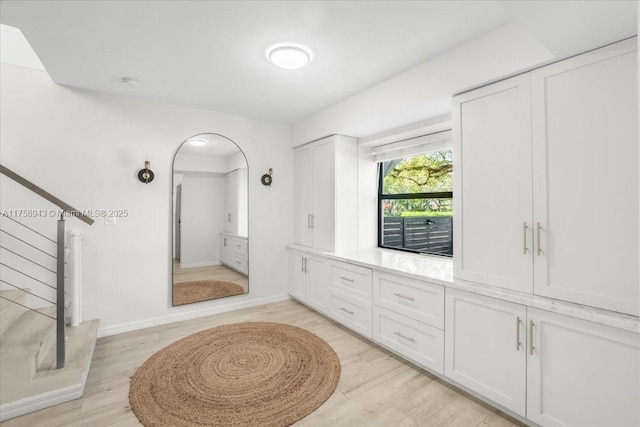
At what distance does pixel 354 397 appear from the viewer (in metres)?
1.98

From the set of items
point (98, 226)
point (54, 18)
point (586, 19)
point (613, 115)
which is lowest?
point (98, 226)

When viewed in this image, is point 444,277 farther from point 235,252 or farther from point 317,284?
point 235,252

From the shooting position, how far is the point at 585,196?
5.03 feet

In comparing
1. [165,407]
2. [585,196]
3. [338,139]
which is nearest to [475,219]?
[585,196]

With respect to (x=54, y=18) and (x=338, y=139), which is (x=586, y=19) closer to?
(x=338, y=139)

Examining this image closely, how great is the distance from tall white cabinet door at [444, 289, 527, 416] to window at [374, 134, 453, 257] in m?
1.17

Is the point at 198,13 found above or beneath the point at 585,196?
above

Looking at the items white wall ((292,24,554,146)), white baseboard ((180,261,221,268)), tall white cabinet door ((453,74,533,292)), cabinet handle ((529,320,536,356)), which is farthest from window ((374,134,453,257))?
white baseboard ((180,261,221,268))

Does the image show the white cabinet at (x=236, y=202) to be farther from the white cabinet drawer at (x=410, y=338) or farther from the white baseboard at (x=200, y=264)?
the white cabinet drawer at (x=410, y=338)

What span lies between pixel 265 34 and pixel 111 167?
2158 millimetres

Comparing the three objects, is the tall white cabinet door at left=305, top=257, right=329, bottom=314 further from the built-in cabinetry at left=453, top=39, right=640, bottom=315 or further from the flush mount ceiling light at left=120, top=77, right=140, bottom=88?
the flush mount ceiling light at left=120, top=77, right=140, bottom=88

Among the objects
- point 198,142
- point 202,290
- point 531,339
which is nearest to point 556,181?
point 531,339

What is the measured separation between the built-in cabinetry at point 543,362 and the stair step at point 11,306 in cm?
323

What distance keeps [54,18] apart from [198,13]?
89 cm
